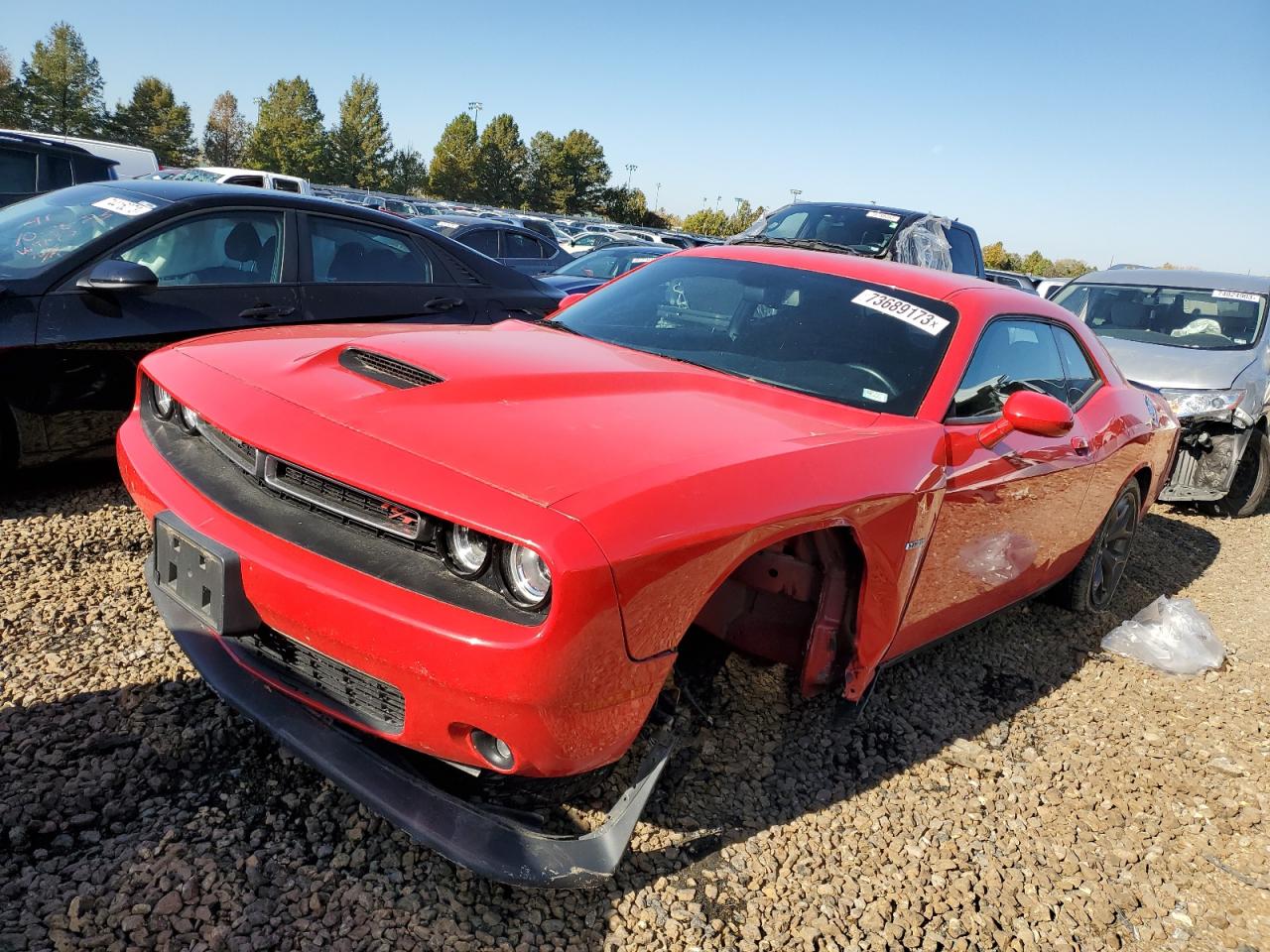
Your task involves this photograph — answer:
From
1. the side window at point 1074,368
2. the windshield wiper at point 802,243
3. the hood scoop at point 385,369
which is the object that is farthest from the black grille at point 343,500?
the windshield wiper at point 802,243

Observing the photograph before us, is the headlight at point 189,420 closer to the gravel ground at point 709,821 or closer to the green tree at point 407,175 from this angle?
the gravel ground at point 709,821

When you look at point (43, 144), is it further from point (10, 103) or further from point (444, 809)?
point (10, 103)

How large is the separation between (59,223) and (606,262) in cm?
779

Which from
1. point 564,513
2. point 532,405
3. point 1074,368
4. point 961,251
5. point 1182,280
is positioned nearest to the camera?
point 564,513

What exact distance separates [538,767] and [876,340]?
1.80m

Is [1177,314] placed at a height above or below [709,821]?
above

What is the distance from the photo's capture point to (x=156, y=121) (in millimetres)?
57812

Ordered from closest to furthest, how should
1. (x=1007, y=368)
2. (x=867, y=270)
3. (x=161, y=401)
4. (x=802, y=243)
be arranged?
(x=161, y=401) → (x=1007, y=368) → (x=867, y=270) → (x=802, y=243)

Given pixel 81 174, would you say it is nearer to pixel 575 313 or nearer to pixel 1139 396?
pixel 575 313

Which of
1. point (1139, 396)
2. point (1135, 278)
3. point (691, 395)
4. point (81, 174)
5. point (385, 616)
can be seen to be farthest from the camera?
point (81, 174)

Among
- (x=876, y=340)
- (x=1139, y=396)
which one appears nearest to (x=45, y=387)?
(x=876, y=340)

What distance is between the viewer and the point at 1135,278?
26.4ft

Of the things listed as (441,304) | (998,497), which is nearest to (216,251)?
(441,304)

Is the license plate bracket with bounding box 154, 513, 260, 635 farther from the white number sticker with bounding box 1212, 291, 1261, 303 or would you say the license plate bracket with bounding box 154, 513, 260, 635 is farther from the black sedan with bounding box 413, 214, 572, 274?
the black sedan with bounding box 413, 214, 572, 274
